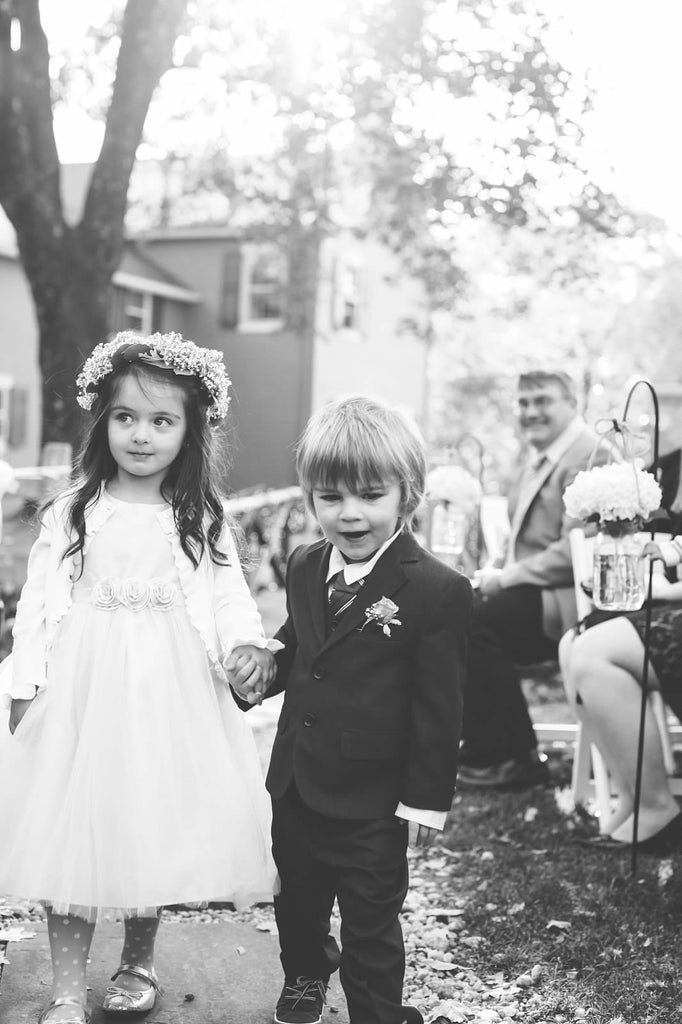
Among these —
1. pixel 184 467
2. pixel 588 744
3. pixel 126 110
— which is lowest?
pixel 588 744

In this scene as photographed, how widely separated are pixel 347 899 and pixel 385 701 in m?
0.47

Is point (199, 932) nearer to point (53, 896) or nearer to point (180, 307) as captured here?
point (53, 896)

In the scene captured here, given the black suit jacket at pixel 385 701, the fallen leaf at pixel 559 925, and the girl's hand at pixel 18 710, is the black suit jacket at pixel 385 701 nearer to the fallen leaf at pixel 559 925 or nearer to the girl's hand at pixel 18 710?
the girl's hand at pixel 18 710

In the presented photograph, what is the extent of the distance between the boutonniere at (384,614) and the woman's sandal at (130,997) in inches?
43.8

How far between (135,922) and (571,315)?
2663 centimetres

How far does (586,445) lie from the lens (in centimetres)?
559

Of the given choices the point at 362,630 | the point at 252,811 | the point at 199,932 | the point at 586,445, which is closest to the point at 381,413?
the point at 362,630

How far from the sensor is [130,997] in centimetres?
288

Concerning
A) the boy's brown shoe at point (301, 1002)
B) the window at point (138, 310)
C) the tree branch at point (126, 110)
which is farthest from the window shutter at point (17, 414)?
the boy's brown shoe at point (301, 1002)

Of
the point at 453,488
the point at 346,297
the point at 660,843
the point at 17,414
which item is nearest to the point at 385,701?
the point at 660,843

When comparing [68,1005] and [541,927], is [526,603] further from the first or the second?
[68,1005]

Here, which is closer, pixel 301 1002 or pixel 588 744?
pixel 301 1002

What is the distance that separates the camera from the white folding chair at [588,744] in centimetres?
455

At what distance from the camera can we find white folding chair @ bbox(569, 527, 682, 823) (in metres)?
4.55
